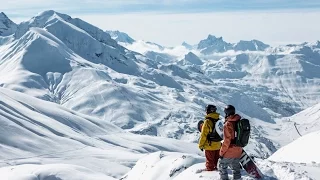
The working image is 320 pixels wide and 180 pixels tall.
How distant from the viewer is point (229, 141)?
1869 centimetres

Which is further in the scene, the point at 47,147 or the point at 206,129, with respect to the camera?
the point at 47,147

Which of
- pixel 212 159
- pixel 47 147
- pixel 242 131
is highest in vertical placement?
pixel 242 131

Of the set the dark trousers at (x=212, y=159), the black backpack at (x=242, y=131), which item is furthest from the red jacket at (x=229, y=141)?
the dark trousers at (x=212, y=159)

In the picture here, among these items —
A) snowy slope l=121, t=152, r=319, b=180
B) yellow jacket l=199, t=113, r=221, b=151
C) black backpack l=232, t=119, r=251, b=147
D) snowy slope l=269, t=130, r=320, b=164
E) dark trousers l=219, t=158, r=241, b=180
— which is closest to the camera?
black backpack l=232, t=119, r=251, b=147

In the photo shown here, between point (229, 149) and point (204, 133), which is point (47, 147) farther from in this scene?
point (229, 149)

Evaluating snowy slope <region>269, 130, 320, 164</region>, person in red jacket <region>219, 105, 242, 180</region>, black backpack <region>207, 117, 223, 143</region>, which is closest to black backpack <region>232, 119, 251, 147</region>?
person in red jacket <region>219, 105, 242, 180</region>

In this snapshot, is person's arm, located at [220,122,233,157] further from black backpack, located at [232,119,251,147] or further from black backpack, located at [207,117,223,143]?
black backpack, located at [207,117,223,143]

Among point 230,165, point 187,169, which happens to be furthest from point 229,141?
point 187,169

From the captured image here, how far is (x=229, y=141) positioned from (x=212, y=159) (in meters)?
3.13

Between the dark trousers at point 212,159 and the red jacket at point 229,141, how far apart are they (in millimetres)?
1920

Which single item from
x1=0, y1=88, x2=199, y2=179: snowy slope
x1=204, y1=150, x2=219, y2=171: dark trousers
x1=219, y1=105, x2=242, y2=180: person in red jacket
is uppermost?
x1=219, y1=105, x2=242, y2=180: person in red jacket

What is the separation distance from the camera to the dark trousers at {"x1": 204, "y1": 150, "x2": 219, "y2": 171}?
21234 mm

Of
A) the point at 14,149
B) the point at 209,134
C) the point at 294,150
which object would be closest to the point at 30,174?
the point at 294,150

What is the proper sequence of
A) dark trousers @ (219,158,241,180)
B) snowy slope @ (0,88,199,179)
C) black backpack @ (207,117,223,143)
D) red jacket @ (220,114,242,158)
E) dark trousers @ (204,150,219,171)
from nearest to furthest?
1. red jacket @ (220,114,242,158)
2. dark trousers @ (219,158,241,180)
3. black backpack @ (207,117,223,143)
4. dark trousers @ (204,150,219,171)
5. snowy slope @ (0,88,199,179)
